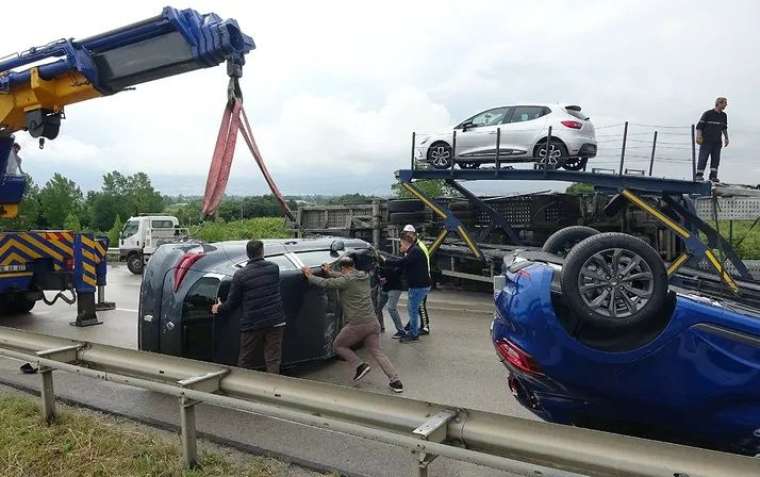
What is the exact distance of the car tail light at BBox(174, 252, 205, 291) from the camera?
18.3ft

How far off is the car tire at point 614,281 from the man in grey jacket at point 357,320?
8.65 ft

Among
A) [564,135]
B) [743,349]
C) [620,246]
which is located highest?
[564,135]

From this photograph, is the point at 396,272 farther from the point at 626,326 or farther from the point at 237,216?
the point at 237,216

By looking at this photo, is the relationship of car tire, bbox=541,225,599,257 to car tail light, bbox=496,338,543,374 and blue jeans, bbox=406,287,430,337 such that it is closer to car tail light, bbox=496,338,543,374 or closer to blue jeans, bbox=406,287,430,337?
car tail light, bbox=496,338,543,374

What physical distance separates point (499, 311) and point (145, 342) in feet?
11.7

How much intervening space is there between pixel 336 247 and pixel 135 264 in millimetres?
15816

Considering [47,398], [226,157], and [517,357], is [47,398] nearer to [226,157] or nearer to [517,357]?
[226,157]

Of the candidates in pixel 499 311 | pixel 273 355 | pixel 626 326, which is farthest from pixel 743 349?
pixel 273 355

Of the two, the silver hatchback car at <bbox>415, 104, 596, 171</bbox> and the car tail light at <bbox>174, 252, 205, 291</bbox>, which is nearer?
the car tail light at <bbox>174, 252, 205, 291</bbox>

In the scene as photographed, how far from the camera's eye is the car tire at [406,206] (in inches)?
525

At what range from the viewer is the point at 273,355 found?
18.2ft

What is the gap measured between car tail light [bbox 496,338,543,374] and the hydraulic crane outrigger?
15.4ft

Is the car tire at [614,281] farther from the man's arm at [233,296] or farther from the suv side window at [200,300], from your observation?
the suv side window at [200,300]

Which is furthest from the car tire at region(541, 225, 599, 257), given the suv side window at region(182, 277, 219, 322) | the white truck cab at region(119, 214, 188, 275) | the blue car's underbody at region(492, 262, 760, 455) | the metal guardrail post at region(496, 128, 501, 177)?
the white truck cab at region(119, 214, 188, 275)
